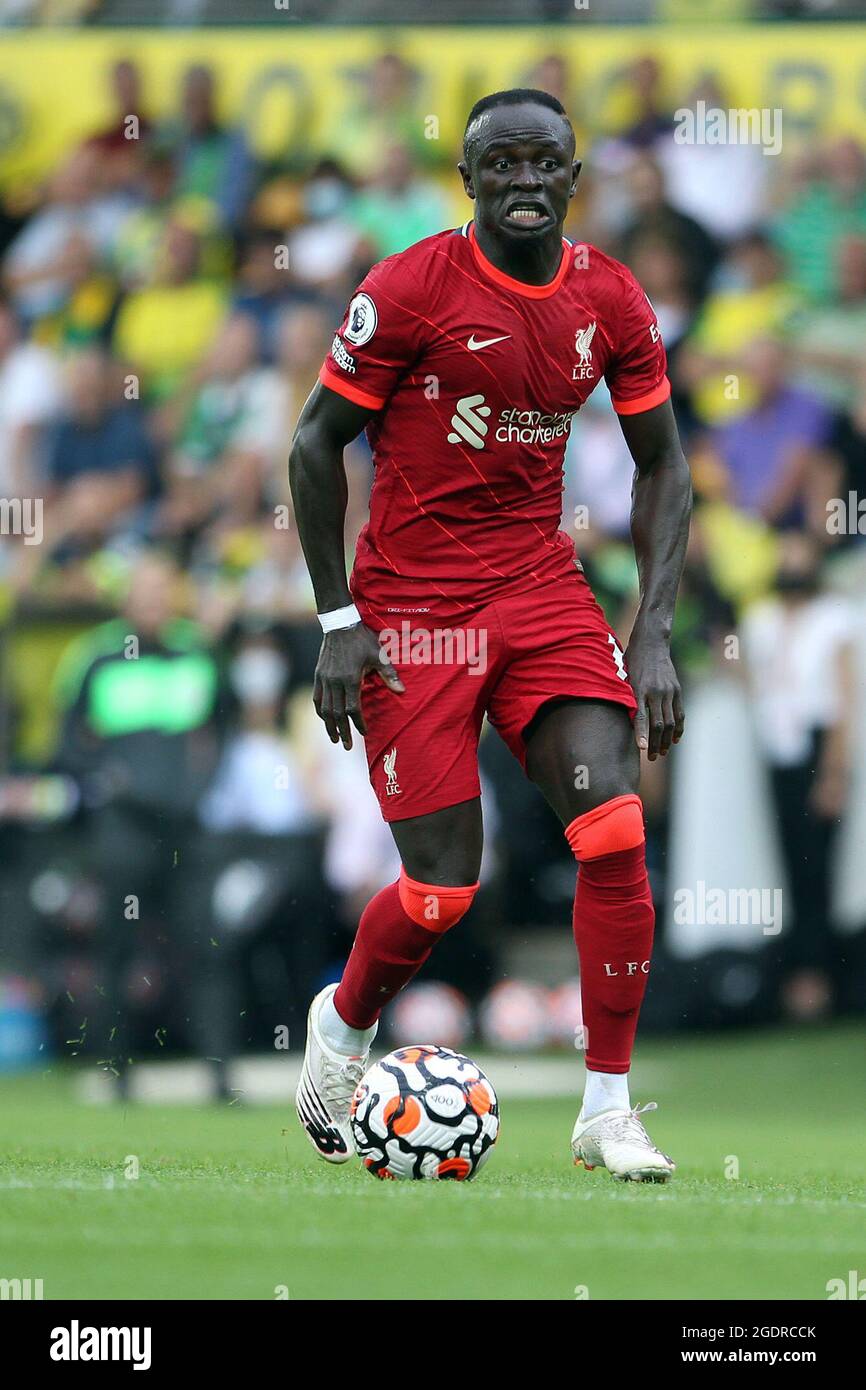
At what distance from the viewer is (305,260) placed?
10.7m

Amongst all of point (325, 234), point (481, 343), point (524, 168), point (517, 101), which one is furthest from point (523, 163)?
point (325, 234)

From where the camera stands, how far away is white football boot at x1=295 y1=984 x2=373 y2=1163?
601cm

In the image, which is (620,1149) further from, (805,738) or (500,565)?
(805,738)

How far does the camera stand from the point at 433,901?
571cm

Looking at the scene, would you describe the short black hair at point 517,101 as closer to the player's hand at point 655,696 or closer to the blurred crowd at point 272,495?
the player's hand at point 655,696

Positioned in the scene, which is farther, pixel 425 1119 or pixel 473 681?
pixel 473 681

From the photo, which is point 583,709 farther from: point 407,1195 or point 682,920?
point 682,920

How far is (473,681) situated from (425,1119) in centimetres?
110

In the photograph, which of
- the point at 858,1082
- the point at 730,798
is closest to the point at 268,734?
the point at 730,798

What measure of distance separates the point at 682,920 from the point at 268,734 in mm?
1950

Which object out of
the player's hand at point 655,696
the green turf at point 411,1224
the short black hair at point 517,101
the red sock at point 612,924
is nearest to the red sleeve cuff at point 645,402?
the player's hand at point 655,696

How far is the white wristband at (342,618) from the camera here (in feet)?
18.9

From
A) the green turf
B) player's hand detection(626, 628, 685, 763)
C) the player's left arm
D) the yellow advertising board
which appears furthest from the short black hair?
the yellow advertising board

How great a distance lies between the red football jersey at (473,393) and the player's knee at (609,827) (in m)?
0.64
